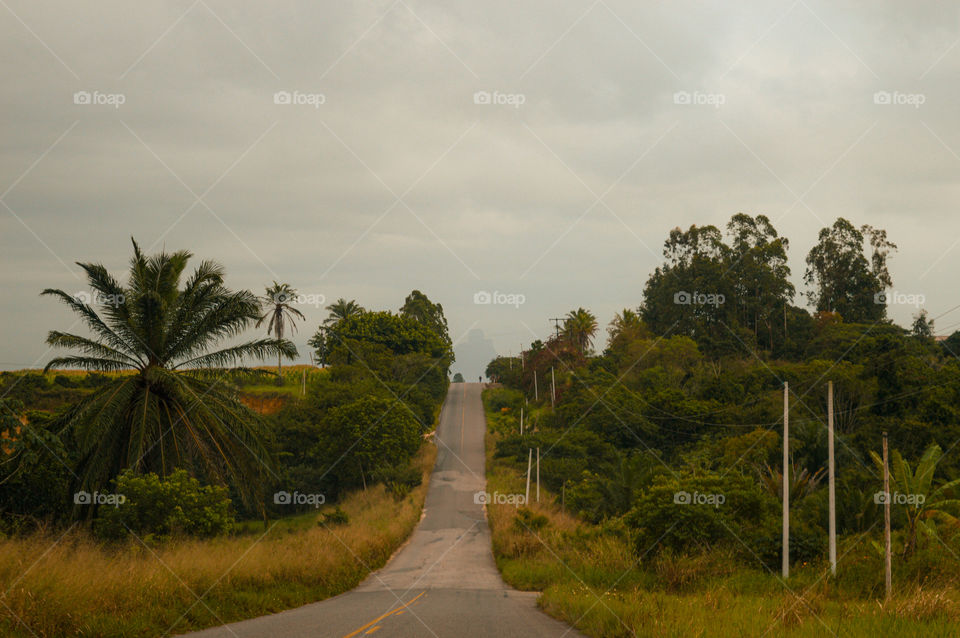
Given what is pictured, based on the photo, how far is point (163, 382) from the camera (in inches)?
998

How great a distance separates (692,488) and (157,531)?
58.9 ft

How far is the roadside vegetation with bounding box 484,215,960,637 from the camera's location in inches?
627

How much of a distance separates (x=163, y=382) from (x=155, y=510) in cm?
466

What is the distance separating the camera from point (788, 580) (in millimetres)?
22656

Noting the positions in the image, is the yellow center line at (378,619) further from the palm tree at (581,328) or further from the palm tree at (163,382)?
the palm tree at (581,328)

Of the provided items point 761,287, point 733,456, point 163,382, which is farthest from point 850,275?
point 163,382

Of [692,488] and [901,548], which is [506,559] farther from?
[901,548]

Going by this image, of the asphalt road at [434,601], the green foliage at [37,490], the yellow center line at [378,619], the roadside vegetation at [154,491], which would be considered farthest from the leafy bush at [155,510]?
the yellow center line at [378,619]

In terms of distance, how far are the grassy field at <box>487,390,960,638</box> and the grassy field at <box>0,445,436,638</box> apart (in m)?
6.38

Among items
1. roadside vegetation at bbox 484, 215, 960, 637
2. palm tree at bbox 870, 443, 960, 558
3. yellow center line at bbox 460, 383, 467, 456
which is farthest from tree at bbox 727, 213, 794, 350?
palm tree at bbox 870, 443, 960, 558

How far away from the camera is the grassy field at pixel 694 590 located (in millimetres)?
11508

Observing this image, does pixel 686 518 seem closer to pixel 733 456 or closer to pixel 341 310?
pixel 733 456

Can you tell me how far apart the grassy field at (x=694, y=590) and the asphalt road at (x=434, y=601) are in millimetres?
966

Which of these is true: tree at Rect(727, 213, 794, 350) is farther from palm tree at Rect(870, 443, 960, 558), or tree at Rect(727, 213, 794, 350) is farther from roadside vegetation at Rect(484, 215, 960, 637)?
palm tree at Rect(870, 443, 960, 558)
